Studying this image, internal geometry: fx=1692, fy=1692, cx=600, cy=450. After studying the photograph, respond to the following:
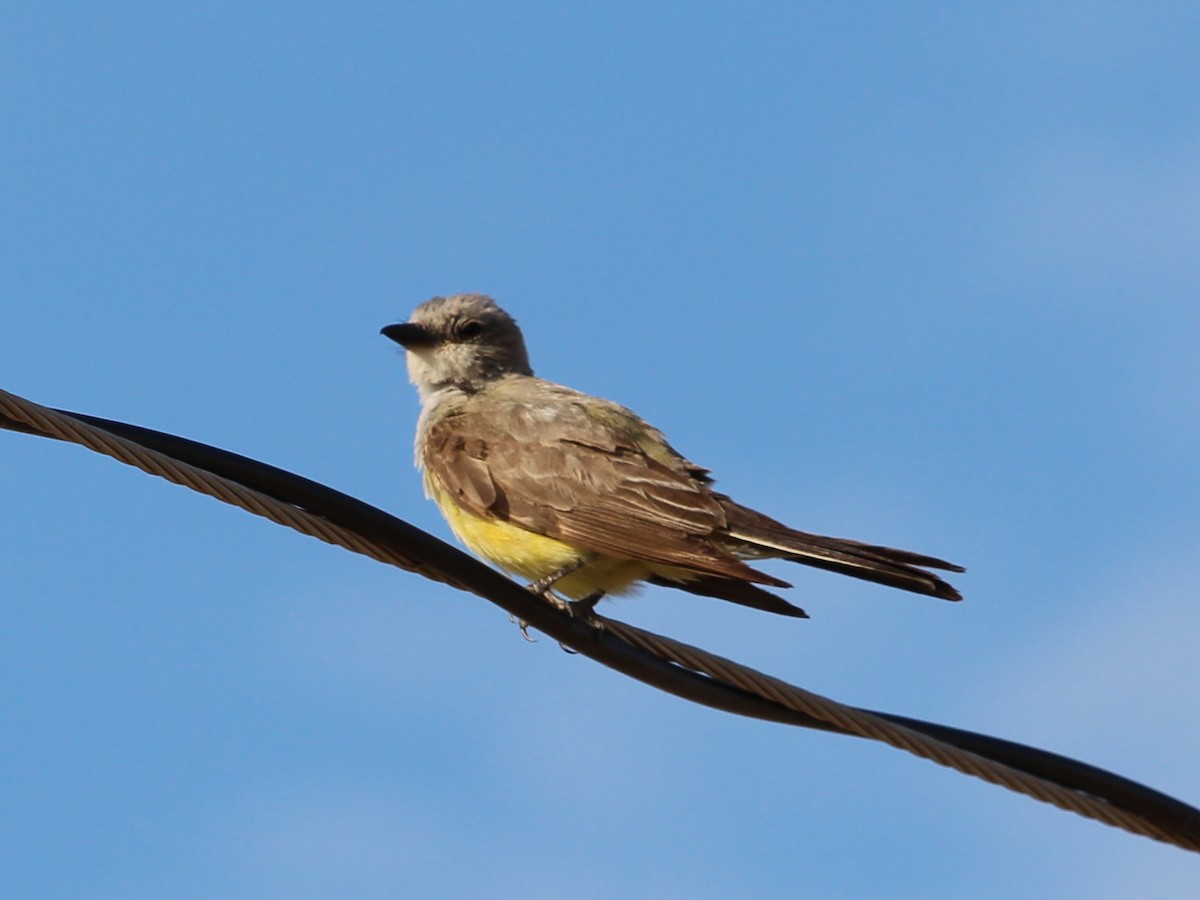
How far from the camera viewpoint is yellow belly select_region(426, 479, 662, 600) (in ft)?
24.4

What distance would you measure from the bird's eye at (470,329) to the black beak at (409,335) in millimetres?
163

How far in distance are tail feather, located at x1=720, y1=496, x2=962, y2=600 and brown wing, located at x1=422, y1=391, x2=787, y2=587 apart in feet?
0.40

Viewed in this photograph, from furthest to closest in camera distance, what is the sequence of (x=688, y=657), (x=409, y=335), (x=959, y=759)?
1. (x=409, y=335)
2. (x=688, y=657)
3. (x=959, y=759)

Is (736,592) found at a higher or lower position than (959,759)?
higher

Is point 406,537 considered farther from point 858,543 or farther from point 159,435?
point 858,543

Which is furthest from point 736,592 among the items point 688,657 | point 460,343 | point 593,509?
point 460,343

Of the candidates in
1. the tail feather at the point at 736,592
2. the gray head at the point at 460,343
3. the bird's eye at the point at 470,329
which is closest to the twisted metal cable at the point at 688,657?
the tail feather at the point at 736,592

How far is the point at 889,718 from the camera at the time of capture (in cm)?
460

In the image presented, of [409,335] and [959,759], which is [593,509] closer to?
[409,335]

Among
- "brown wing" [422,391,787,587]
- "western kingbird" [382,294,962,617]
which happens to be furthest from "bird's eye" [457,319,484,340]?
"brown wing" [422,391,787,587]

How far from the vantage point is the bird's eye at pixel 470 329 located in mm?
9641

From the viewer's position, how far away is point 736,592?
24.0ft

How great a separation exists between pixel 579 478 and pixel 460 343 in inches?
84.5

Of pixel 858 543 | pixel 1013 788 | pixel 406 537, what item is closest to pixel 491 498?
pixel 858 543
